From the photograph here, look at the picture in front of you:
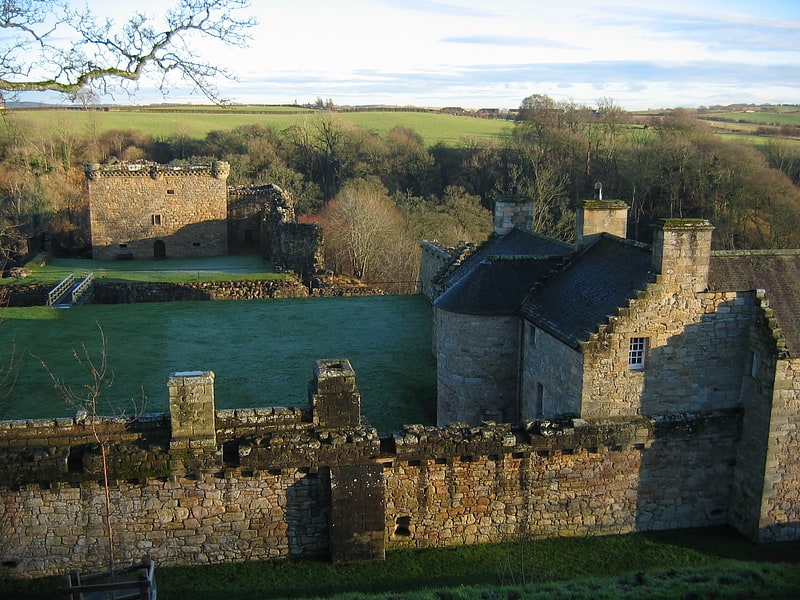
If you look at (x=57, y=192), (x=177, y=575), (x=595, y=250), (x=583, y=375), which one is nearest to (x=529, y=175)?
(x=57, y=192)

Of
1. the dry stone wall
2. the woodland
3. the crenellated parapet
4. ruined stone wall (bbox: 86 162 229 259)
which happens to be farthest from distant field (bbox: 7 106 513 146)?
the dry stone wall

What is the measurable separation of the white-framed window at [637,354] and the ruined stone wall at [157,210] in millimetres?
35498

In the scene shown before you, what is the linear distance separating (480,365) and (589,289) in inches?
116

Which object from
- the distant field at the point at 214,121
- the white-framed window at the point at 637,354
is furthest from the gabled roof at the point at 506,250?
the distant field at the point at 214,121

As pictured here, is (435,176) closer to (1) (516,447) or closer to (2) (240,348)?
(2) (240,348)

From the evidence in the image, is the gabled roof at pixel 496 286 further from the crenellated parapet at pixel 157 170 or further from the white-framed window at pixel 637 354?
the crenellated parapet at pixel 157 170

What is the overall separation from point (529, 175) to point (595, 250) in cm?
4535

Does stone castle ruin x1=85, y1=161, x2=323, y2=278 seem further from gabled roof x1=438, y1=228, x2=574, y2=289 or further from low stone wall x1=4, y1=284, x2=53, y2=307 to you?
gabled roof x1=438, y1=228, x2=574, y2=289

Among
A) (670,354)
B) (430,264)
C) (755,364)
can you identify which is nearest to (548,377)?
(670,354)

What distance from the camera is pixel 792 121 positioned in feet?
298

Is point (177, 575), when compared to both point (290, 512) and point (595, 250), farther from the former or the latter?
point (595, 250)

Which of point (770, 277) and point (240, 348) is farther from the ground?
point (770, 277)

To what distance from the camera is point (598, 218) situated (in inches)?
690

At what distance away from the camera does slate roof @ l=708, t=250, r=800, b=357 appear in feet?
46.4
